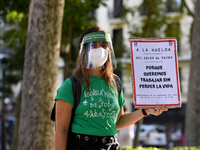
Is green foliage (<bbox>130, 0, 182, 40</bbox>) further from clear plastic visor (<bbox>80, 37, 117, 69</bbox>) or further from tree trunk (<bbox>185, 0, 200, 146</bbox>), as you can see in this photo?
clear plastic visor (<bbox>80, 37, 117, 69</bbox>)

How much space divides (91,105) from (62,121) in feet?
0.78

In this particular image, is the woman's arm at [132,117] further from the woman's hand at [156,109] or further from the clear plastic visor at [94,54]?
the clear plastic visor at [94,54]

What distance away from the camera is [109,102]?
2.35m

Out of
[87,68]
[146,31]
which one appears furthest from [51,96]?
[146,31]

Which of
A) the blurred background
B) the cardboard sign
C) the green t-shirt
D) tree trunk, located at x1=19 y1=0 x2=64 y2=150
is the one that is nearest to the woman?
the green t-shirt

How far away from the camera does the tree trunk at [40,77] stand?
3730 mm

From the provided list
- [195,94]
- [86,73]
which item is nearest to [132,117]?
[86,73]

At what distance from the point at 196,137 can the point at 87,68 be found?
211 inches

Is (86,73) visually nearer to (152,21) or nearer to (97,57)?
(97,57)

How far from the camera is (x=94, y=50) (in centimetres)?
249

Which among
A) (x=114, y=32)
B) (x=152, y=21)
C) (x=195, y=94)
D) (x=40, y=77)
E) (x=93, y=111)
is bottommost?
(x=195, y=94)

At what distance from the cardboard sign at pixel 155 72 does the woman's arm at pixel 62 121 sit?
1.89 ft

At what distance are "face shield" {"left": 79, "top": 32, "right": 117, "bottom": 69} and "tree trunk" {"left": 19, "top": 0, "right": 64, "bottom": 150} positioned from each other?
55.3 inches

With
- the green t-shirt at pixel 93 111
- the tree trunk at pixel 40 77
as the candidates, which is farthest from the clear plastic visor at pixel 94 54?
the tree trunk at pixel 40 77
